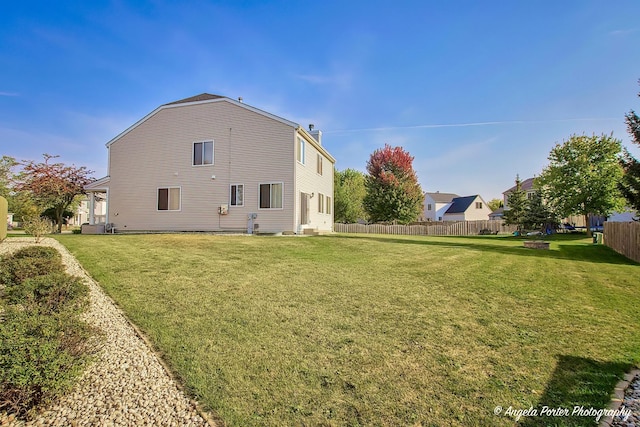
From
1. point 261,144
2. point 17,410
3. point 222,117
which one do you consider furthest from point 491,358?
point 222,117

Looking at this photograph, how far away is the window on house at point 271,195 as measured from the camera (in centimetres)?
1570

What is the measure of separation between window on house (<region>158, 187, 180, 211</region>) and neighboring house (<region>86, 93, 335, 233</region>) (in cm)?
5

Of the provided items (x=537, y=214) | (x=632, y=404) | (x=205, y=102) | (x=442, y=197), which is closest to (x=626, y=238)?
(x=537, y=214)

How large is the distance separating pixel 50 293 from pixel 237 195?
40.5 ft

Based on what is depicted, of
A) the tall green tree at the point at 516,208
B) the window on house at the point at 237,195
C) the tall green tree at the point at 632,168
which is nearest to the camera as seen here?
the tall green tree at the point at 632,168

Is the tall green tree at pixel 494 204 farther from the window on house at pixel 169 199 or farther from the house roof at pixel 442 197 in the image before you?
the window on house at pixel 169 199

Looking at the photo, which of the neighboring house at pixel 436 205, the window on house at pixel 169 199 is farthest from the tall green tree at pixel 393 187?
the neighboring house at pixel 436 205

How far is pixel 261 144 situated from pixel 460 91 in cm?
1012

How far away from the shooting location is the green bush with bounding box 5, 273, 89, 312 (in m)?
3.95

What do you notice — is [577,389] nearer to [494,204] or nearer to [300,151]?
[300,151]

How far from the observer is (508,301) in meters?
5.65

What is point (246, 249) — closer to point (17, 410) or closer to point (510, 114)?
point (17, 410)

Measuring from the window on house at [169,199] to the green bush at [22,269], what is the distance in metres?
11.3

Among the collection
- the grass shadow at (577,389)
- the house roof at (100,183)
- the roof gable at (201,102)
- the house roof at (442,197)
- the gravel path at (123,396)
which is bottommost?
the grass shadow at (577,389)
